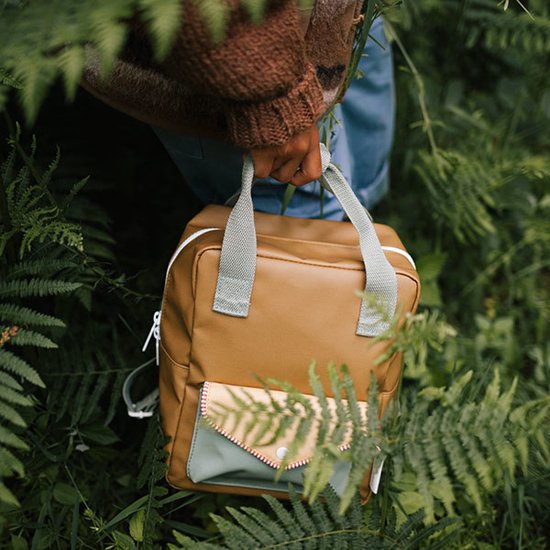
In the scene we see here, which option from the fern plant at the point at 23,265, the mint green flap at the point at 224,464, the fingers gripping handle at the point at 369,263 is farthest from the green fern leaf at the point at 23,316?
the fingers gripping handle at the point at 369,263

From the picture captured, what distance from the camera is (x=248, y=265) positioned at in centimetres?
124

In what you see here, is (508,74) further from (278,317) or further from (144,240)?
(278,317)

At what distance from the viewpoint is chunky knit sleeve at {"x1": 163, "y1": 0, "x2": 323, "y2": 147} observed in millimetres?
947

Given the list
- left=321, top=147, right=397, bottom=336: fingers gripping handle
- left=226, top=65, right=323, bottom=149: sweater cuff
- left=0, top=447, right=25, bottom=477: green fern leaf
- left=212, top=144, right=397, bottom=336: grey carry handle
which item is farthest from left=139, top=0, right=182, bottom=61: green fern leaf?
left=0, top=447, right=25, bottom=477: green fern leaf

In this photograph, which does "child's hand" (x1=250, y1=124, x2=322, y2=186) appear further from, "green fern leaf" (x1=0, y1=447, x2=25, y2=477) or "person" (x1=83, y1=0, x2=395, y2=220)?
"green fern leaf" (x1=0, y1=447, x2=25, y2=477)

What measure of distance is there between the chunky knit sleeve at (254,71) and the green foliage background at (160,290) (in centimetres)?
7

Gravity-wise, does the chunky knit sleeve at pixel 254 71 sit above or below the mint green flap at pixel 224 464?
above

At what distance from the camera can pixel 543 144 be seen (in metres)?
2.74

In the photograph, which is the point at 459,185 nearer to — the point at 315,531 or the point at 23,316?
the point at 315,531

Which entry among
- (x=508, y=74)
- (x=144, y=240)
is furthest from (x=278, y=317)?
(x=508, y=74)

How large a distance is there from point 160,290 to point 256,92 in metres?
0.88

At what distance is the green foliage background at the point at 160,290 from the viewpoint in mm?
1024

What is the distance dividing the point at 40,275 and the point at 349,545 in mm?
850

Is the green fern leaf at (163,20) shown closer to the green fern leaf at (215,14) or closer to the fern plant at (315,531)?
the green fern leaf at (215,14)
